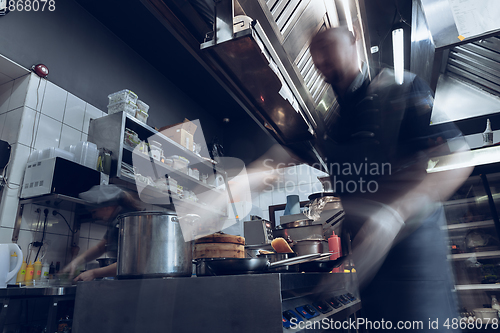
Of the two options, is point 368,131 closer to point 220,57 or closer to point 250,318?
point 220,57

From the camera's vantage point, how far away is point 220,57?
1.07 m

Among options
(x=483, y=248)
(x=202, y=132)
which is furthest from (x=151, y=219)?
(x=202, y=132)

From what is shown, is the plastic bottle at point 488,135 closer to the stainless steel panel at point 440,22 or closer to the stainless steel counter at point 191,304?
the stainless steel panel at point 440,22

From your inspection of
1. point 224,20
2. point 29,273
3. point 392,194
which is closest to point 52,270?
point 29,273

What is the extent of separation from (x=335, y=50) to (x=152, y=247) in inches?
37.9

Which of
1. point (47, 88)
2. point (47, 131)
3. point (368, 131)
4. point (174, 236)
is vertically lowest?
point (174, 236)

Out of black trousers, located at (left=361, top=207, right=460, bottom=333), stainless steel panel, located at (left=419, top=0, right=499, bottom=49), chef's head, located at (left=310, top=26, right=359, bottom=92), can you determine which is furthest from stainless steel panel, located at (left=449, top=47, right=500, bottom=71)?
black trousers, located at (left=361, top=207, right=460, bottom=333)

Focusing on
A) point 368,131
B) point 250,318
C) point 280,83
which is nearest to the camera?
point 250,318

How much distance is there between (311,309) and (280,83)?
2.77ft

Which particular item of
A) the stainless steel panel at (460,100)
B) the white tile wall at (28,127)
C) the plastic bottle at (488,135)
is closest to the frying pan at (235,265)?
the stainless steel panel at (460,100)

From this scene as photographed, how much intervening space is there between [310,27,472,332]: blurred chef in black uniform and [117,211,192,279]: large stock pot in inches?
32.5

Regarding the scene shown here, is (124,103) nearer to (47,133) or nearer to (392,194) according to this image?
(47,133)

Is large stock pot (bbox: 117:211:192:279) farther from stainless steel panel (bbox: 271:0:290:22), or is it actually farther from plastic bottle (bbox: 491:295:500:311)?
plastic bottle (bbox: 491:295:500:311)

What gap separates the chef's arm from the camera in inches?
97.3
